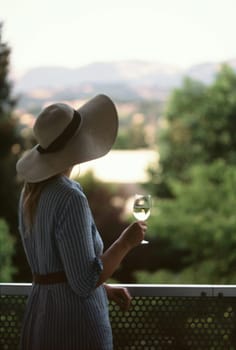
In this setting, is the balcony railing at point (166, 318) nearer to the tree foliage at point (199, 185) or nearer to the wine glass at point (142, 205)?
the wine glass at point (142, 205)

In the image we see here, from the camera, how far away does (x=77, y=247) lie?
1628 millimetres

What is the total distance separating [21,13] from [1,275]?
15673 mm

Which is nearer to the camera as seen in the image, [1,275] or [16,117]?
[1,275]

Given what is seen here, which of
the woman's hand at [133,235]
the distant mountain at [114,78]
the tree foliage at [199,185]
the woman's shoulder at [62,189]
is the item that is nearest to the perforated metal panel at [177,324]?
the woman's hand at [133,235]

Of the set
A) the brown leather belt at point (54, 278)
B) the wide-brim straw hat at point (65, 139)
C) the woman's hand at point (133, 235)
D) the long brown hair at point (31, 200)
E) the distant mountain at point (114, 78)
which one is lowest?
the distant mountain at point (114, 78)

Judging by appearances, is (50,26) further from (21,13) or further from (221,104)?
(221,104)

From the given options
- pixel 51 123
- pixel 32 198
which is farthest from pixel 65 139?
pixel 32 198

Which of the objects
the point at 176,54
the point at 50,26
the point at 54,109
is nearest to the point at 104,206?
the point at 176,54

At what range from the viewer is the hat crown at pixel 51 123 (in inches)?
68.4

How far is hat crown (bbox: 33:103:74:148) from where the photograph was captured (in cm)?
174

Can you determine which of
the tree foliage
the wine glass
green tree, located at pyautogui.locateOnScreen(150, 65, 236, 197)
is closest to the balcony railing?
the wine glass

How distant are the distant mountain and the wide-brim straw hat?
62.8ft

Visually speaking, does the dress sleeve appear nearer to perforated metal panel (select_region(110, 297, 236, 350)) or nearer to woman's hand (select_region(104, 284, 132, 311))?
woman's hand (select_region(104, 284, 132, 311))

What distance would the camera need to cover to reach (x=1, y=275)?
38.4 feet
